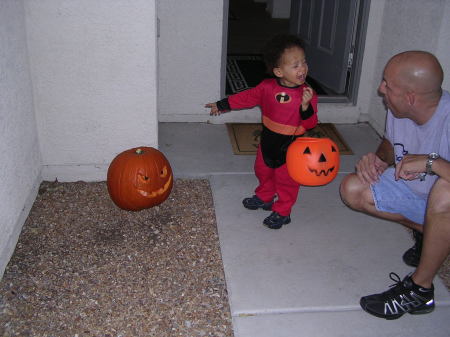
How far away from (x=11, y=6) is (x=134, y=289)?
1753 mm

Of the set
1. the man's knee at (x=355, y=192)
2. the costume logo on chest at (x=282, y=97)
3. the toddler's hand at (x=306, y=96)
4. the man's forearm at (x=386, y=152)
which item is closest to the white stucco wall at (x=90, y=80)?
the costume logo on chest at (x=282, y=97)

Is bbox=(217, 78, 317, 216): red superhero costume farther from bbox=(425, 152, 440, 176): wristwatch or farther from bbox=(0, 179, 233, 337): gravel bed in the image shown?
bbox=(425, 152, 440, 176): wristwatch

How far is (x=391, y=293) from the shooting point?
2588 mm

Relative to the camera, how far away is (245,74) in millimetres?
5828

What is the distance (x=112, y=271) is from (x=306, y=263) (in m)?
1.09

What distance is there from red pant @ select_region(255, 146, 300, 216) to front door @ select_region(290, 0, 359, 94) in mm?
2024

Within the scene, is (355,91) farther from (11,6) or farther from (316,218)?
(11,6)

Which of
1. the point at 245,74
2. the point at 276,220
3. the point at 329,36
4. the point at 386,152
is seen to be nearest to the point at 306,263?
the point at 276,220

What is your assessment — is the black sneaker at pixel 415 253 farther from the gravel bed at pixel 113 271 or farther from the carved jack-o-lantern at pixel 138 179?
the carved jack-o-lantern at pixel 138 179

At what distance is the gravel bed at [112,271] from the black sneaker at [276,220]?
1.19ft

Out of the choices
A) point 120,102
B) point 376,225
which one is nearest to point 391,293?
point 376,225

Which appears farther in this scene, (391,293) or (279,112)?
(279,112)

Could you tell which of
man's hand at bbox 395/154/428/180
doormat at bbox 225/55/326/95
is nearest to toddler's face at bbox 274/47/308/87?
man's hand at bbox 395/154/428/180

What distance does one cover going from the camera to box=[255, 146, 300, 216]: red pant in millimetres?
3170
